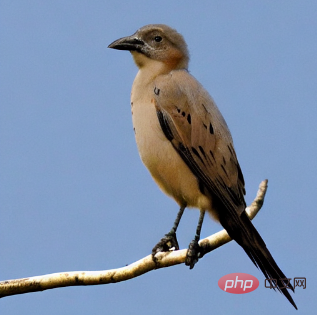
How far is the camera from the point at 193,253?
6.18 m

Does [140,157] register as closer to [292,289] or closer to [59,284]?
[59,284]

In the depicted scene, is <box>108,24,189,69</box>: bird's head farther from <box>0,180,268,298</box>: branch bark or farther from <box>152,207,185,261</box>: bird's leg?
<box>0,180,268,298</box>: branch bark

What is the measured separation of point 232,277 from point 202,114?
5.87ft

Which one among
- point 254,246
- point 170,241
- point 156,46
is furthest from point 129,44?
point 254,246

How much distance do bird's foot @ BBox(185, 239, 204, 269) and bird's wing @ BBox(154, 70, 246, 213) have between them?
0.53 m

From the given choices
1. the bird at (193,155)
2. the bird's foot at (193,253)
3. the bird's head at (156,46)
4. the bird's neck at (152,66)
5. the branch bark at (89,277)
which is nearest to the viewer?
the branch bark at (89,277)

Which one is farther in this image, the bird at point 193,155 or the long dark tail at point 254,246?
the bird at point 193,155

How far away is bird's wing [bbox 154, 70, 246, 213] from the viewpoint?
644 cm

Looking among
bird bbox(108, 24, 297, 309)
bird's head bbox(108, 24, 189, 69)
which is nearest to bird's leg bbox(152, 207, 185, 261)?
bird bbox(108, 24, 297, 309)

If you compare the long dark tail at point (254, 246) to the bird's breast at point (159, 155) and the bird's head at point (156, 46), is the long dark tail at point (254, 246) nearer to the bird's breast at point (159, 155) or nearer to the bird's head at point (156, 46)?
the bird's breast at point (159, 155)

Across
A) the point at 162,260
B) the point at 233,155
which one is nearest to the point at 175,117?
the point at 233,155

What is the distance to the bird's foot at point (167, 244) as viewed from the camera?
643 cm

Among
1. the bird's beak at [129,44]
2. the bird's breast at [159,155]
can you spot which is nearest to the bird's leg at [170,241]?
the bird's breast at [159,155]

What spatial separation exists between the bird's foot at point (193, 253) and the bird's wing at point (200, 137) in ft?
1.75
